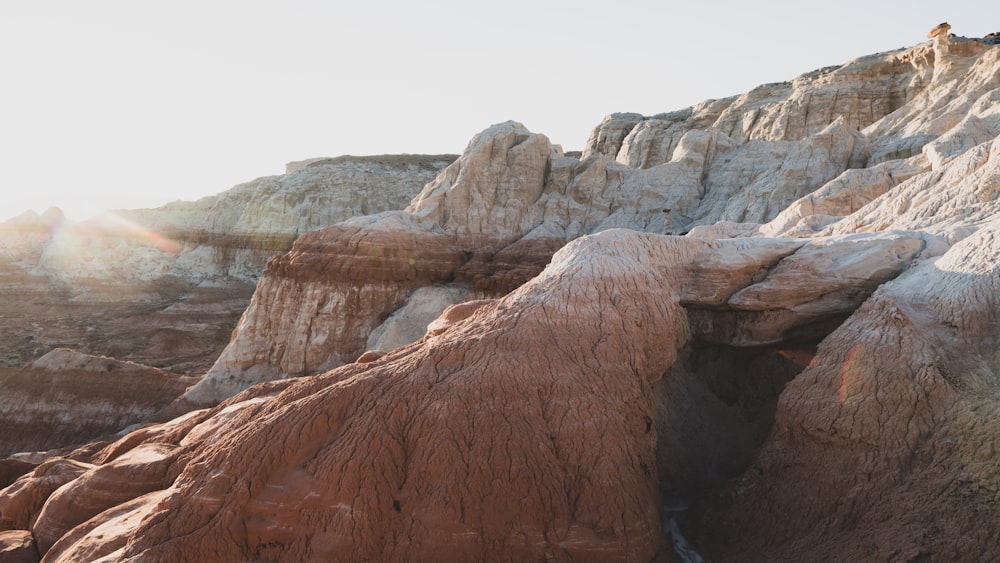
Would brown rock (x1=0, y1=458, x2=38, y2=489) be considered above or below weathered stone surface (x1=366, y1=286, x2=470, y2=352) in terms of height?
below

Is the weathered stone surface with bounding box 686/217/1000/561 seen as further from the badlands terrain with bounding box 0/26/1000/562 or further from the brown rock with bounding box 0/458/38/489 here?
the brown rock with bounding box 0/458/38/489

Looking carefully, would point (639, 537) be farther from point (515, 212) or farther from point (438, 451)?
point (515, 212)

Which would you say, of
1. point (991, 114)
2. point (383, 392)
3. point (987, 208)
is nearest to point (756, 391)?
point (987, 208)

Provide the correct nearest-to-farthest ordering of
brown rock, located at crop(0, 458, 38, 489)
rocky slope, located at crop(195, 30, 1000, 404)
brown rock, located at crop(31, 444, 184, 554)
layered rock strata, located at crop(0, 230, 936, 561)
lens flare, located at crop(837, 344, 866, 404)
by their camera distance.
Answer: layered rock strata, located at crop(0, 230, 936, 561) → lens flare, located at crop(837, 344, 866, 404) → brown rock, located at crop(31, 444, 184, 554) → brown rock, located at crop(0, 458, 38, 489) → rocky slope, located at crop(195, 30, 1000, 404)

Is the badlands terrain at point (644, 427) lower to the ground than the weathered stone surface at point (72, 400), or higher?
higher

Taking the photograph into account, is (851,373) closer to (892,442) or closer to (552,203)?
(892,442)

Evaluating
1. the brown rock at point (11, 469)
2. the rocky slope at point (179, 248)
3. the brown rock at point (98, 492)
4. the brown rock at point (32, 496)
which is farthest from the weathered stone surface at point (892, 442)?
the rocky slope at point (179, 248)

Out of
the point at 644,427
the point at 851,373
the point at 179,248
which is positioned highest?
the point at 179,248

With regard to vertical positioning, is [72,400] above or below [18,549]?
below

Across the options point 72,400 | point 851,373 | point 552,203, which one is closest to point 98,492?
point 851,373

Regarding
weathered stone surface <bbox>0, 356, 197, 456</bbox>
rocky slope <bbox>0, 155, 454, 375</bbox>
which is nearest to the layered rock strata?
weathered stone surface <bbox>0, 356, 197, 456</bbox>

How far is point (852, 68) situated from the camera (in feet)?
Result: 111

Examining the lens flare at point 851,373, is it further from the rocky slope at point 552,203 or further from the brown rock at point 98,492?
the rocky slope at point 552,203

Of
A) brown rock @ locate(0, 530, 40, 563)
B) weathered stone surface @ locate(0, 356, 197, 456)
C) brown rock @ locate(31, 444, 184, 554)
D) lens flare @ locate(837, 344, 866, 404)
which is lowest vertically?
weathered stone surface @ locate(0, 356, 197, 456)
